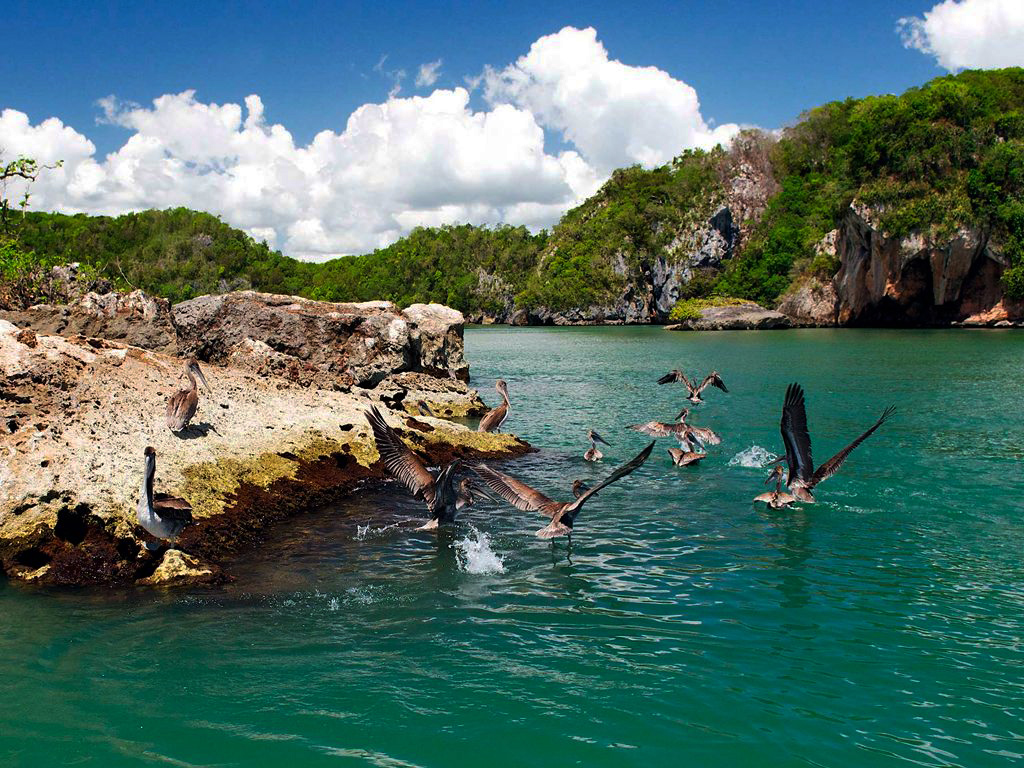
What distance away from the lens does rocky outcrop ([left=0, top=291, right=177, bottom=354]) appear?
642 inches

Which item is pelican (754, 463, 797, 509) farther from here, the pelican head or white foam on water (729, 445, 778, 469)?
the pelican head

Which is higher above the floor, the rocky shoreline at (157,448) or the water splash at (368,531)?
the rocky shoreline at (157,448)

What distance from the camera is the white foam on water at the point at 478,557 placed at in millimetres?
9727

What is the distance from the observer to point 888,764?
5.45 meters

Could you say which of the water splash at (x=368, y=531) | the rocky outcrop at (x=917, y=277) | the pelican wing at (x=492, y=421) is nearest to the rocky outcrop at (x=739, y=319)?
the rocky outcrop at (x=917, y=277)

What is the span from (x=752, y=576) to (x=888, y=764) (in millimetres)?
3967

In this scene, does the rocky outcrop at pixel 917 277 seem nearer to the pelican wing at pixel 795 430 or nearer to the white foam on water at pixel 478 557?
the pelican wing at pixel 795 430

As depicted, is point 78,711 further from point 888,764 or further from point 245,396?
point 245,396

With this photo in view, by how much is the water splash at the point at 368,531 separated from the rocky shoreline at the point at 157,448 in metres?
1.29

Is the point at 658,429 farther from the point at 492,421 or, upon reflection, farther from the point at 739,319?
the point at 739,319

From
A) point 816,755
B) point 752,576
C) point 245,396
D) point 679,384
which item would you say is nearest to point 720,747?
point 816,755

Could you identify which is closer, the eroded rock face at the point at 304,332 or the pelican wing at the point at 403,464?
the pelican wing at the point at 403,464

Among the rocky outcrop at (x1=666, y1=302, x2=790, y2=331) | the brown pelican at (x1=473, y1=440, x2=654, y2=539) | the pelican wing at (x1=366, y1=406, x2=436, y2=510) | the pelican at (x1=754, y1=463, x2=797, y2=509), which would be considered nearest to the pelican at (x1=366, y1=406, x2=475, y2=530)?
the pelican wing at (x1=366, y1=406, x2=436, y2=510)

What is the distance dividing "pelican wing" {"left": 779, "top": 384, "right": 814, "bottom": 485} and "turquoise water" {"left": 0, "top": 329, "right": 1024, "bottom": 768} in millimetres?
939
